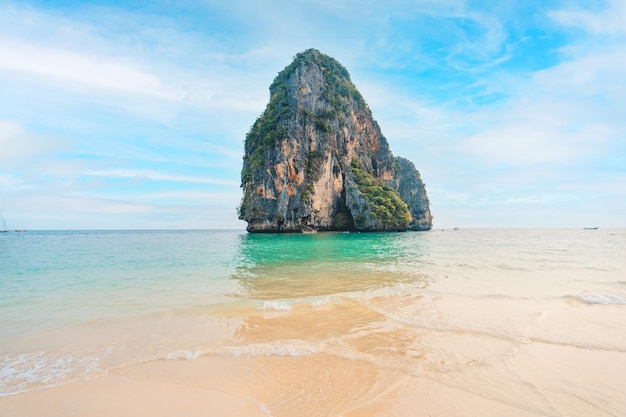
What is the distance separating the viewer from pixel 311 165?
4725 centimetres

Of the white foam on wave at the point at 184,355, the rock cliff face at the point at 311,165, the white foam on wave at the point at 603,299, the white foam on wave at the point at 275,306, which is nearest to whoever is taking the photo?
the white foam on wave at the point at 184,355

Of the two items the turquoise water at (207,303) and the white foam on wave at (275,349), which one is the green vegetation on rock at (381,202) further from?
the white foam on wave at (275,349)

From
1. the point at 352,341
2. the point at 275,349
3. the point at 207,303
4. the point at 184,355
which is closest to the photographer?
the point at 184,355

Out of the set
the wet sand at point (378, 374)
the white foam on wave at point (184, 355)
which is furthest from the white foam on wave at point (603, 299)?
the white foam on wave at point (184, 355)

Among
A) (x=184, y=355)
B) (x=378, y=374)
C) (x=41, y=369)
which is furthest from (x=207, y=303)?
(x=378, y=374)

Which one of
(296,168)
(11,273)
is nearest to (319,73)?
(296,168)

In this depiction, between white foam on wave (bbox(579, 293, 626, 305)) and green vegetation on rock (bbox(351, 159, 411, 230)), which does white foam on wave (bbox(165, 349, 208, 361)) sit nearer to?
white foam on wave (bbox(579, 293, 626, 305))

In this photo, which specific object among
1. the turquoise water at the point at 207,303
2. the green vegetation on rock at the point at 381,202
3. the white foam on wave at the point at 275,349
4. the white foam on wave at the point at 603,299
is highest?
the green vegetation on rock at the point at 381,202

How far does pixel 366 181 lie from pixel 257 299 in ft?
156

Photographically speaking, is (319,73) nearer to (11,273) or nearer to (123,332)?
(11,273)

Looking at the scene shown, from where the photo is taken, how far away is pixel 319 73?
55062 millimetres

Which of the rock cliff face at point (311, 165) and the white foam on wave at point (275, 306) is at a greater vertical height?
the rock cliff face at point (311, 165)

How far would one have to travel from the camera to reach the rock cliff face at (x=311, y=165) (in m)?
45.9

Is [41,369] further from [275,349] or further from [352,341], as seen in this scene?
[352,341]
